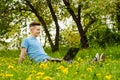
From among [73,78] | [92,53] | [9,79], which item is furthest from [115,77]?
[92,53]

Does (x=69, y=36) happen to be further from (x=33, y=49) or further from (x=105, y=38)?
(x=33, y=49)

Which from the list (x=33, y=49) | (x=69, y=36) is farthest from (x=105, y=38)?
(x=33, y=49)

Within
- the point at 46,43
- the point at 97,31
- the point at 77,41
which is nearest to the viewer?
the point at 97,31

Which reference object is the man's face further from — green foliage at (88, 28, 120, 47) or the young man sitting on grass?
green foliage at (88, 28, 120, 47)

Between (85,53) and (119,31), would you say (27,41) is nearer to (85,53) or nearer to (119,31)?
(85,53)

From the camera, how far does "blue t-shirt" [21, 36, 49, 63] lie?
37.5 ft

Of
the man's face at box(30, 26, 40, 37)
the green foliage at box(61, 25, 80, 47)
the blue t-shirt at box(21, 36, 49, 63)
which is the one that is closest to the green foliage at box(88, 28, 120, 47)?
the green foliage at box(61, 25, 80, 47)

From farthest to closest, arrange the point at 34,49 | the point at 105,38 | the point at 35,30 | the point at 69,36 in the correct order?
the point at 69,36 → the point at 105,38 → the point at 34,49 → the point at 35,30

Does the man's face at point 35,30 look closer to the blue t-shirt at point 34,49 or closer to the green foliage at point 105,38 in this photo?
the blue t-shirt at point 34,49

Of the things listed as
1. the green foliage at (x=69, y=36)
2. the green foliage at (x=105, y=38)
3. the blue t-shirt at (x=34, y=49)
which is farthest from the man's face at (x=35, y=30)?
the green foliage at (x=69, y=36)

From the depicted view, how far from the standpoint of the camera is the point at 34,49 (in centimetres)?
1152

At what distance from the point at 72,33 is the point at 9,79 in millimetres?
33720

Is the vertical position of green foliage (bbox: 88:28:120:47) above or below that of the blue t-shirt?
below

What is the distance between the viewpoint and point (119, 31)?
25.9m
